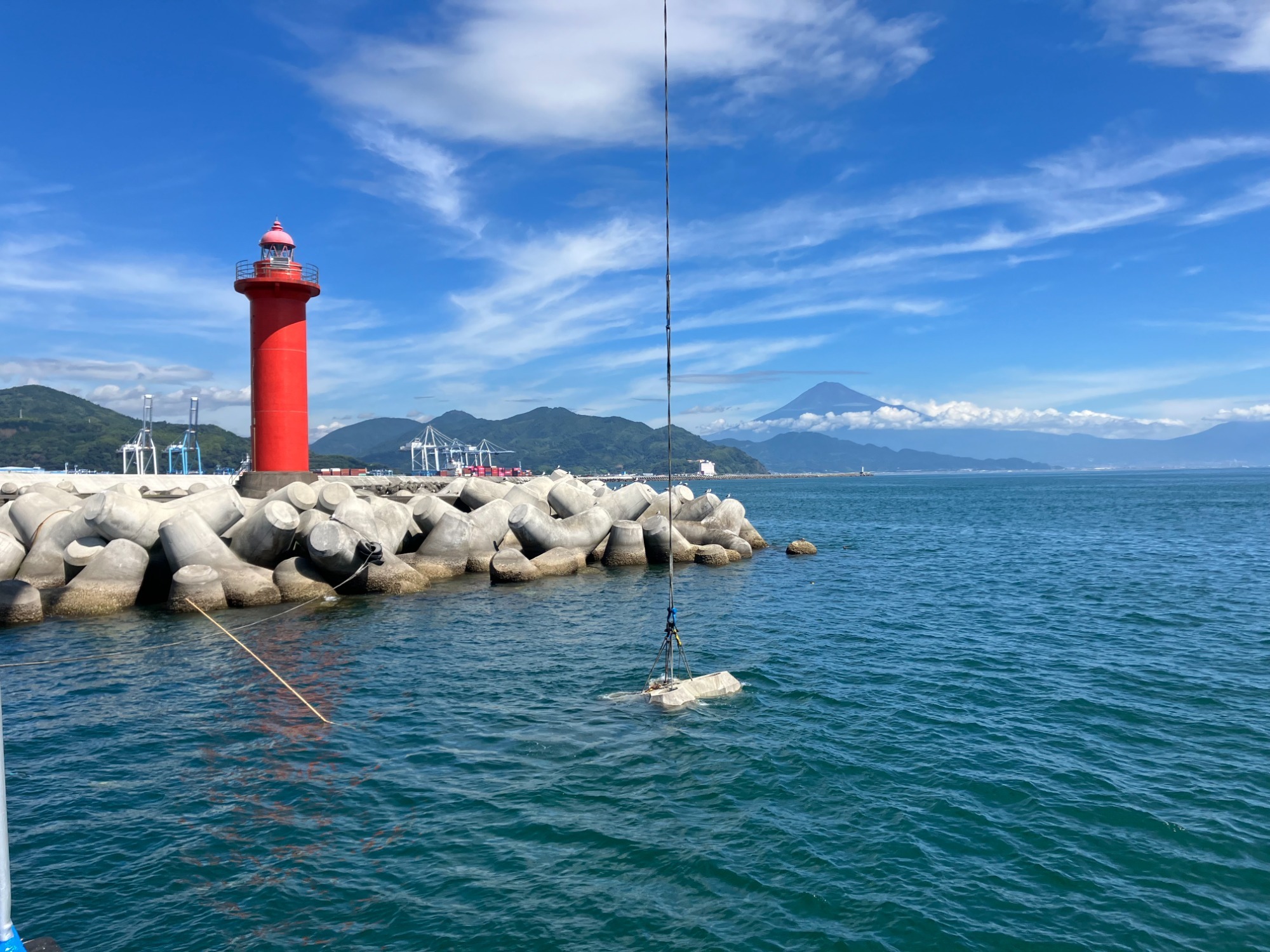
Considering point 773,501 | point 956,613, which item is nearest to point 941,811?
point 956,613

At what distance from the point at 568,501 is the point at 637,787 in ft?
61.1

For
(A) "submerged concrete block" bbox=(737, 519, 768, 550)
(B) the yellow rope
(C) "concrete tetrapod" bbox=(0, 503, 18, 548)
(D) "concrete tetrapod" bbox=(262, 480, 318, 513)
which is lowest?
(B) the yellow rope

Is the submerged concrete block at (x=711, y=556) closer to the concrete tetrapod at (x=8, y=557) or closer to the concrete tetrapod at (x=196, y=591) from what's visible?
the concrete tetrapod at (x=196, y=591)

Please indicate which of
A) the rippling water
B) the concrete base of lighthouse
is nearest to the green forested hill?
the concrete base of lighthouse

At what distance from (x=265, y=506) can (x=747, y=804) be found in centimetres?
1582

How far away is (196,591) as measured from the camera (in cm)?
1744

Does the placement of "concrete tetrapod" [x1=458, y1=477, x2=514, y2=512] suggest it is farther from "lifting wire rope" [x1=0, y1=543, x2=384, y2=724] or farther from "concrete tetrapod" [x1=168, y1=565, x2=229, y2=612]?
"concrete tetrapod" [x1=168, y1=565, x2=229, y2=612]

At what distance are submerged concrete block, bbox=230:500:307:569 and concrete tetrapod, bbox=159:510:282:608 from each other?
85 centimetres

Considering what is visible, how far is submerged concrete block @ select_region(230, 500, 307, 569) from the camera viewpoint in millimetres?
19203

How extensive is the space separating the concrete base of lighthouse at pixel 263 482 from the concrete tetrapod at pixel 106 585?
9574 millimetres

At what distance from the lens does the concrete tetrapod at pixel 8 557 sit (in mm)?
18625

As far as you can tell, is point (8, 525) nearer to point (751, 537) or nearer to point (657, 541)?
point (657, 541)

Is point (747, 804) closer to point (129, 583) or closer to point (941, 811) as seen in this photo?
point (941, 811)

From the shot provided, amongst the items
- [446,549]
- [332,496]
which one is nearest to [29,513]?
[332,496]
